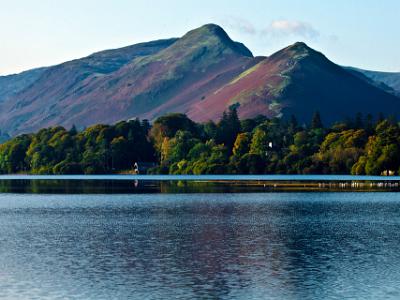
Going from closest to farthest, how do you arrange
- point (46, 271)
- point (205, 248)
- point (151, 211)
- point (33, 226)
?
point (46, 271)
point (205, 248)
point (33, 226)
point (151, 211)

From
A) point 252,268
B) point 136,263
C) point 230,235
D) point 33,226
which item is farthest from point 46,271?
point 33,226

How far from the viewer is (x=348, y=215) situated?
10175 centimetres

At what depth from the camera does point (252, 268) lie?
56.2 metres

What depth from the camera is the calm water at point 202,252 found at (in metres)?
48.6

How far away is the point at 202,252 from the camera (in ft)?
212

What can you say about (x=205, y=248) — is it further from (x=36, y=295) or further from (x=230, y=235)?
(x=36, y=295)

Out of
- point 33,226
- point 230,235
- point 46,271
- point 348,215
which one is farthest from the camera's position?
point 348,215

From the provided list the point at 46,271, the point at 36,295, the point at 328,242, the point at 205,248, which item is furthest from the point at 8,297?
the point at 328,242

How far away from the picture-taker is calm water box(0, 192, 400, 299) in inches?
1912

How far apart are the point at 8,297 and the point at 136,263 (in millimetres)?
13998

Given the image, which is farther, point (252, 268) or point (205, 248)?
point (205, 248)

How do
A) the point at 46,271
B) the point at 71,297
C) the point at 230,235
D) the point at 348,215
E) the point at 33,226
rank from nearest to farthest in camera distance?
the point at 71,297
the point at 46,271
the point at 230,235
the point at 33,226
the point at 348,215

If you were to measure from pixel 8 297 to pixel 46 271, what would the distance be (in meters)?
9.45

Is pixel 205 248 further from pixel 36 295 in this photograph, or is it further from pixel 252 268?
pixel 36 295
